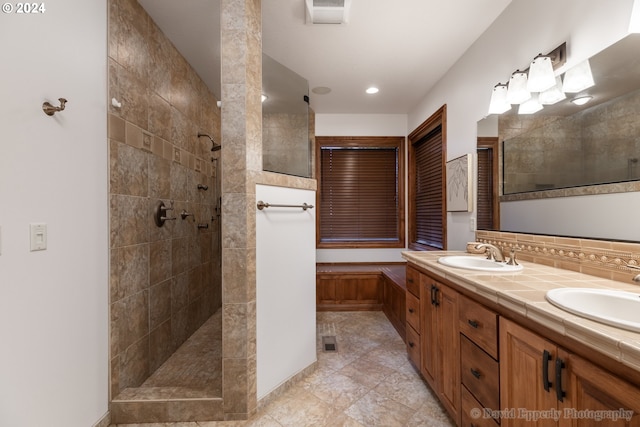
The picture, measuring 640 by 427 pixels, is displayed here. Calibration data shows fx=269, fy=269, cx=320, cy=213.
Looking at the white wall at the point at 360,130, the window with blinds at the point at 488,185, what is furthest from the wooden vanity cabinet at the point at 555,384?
the white wall at the point at 360,130

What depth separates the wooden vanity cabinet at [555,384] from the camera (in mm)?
653

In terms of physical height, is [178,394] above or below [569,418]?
below

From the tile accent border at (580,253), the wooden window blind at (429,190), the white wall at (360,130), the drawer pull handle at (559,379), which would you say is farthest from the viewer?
the white wall at (360,130)

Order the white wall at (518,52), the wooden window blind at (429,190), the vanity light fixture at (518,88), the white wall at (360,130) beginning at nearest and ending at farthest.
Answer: the white wall at (518,52), the vanity light fixture at (518,88), the wooden window blind at (429,190), the white wall at (360,130)

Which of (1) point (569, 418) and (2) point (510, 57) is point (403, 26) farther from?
(1) point (569, 418)

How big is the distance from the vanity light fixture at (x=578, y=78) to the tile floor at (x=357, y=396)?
189 centimetres

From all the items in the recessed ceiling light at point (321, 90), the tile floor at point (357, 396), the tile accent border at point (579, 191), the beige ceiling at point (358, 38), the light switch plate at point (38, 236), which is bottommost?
the tile floor at point (357, 396)

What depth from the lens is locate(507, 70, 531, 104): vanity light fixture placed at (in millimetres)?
1637

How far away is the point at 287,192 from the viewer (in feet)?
5.78

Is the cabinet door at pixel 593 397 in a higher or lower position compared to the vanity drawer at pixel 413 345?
higher

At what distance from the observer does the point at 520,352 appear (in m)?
0.95

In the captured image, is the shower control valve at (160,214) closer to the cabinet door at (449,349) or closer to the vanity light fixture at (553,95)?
the cabinet door at (449,349)

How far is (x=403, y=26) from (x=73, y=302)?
2635 millimetres

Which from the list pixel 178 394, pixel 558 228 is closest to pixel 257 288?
pixel 178 394
